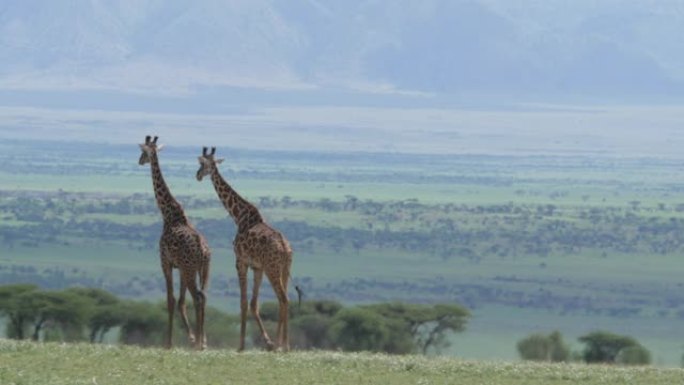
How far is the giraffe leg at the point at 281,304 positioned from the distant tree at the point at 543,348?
345 inches

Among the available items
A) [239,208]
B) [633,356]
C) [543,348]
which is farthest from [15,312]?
[239,208]

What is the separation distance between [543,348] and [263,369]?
1227 centimetres

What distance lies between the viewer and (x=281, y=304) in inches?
704

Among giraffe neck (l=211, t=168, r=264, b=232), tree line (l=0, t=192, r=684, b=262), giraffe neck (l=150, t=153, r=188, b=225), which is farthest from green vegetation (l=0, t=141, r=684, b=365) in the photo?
giraffe neck (l=150, t=153, r=188, b=225)

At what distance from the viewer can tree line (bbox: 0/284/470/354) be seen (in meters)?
Answer: 26.2

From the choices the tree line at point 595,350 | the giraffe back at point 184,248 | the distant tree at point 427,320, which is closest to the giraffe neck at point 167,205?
the giraffe back at point 184,248

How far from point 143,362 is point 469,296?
1884 inches

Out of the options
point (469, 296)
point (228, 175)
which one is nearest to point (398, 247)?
point (469, 296)

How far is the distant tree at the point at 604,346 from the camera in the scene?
27.2m

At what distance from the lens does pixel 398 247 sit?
8731 centimetres

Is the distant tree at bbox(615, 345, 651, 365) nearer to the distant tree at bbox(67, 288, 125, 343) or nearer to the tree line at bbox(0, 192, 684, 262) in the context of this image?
the distant tree at bbox(67, 288, 125, 343)

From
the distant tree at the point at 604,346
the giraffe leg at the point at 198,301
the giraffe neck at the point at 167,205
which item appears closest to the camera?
the giraffe leg at the point at 198,301

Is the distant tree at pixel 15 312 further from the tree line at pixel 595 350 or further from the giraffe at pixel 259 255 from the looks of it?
the giraffe at pixel 259 255

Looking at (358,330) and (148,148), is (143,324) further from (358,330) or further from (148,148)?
(148,148)
